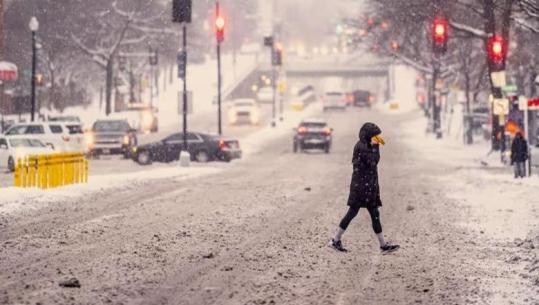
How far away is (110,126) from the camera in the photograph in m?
42.6

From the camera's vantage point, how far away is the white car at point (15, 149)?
33312 mm

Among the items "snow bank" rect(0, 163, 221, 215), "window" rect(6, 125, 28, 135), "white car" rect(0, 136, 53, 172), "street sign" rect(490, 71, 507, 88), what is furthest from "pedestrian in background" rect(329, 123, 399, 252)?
"window" rect(6, 125, 28, 135)

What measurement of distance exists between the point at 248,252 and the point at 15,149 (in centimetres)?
2143

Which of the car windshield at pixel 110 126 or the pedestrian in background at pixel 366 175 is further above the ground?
the car windshield at pixel 110 126

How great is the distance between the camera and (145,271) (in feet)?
39.9

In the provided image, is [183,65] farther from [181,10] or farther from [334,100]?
[334,100]

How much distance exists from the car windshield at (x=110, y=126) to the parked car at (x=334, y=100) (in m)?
51.8

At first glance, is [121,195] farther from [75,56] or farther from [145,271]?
[75,56]

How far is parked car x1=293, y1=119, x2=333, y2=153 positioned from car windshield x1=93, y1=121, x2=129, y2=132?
343 inches

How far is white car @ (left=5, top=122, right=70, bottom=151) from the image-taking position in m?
38.5

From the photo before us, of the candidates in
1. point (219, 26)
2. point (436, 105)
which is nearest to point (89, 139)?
point (219, 26)

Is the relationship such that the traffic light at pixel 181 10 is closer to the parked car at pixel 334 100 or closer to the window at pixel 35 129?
the window at pixel 35 129

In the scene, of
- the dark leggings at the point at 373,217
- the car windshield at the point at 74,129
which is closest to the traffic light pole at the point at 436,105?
the car windshield at the point at 74,129

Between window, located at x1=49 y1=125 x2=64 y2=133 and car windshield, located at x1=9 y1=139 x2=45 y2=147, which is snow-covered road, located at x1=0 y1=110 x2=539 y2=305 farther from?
window, located at x1=49 y1=125 x2=64 y2=133
